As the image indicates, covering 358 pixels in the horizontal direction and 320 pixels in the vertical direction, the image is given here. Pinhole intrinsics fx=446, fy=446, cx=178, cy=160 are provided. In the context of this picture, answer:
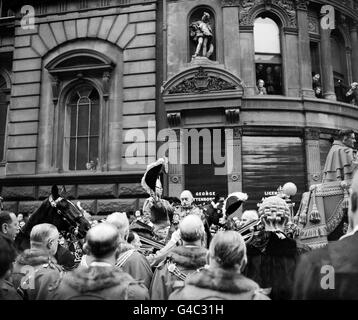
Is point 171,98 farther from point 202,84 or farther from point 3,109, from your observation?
point 3,109

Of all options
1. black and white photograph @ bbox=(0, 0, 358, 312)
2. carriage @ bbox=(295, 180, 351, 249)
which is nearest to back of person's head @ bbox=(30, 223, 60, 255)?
carriage @ bbox=(295, 180, 351, 249)

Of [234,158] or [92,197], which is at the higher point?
[234,158]

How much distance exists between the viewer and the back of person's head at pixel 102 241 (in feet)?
13.3

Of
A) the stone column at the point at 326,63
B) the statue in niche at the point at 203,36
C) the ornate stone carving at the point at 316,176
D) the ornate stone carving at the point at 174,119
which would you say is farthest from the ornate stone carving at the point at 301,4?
the ornate stone carving at the point at 316,176

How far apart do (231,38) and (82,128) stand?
705 centimetres

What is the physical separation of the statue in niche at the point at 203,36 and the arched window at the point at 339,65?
5.91 m

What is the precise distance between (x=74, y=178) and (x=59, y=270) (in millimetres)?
12656

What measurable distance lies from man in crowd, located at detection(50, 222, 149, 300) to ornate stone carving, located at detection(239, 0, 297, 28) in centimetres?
1503

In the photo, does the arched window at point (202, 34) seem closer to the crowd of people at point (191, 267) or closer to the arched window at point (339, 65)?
the arched window at point (339, 65)

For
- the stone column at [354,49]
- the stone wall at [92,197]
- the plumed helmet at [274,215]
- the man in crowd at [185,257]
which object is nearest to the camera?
the man in crowd at [185,257]

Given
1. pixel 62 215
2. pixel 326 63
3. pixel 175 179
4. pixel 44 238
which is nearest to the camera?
pixel 44 238

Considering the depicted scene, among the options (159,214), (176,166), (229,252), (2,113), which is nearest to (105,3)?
(2,113)

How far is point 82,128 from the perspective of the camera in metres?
18.6
